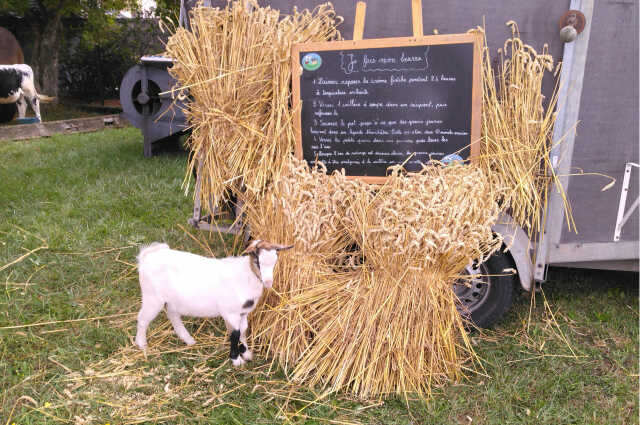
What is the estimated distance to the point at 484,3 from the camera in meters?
2.81

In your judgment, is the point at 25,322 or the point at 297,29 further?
the point at 25,322

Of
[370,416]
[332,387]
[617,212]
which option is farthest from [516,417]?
[617,212]

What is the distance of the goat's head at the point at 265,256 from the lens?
238 cm

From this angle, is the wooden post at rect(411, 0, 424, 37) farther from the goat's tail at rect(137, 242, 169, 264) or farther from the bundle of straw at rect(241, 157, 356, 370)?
the goat's tail at rect(137, 242, 169, 264)

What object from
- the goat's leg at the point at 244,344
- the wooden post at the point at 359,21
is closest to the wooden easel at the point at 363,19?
the wooden post at the point at 359,21

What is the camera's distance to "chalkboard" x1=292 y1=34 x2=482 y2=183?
2711mm

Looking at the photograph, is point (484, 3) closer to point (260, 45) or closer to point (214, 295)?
point (260, 45)

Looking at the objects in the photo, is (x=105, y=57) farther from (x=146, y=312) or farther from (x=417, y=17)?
(x=417, y=17)

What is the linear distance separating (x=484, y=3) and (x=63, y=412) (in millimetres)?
3289

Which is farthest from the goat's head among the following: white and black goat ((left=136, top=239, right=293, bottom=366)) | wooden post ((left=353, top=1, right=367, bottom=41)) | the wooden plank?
the wooden plank

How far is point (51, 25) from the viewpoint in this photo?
12.8 metres

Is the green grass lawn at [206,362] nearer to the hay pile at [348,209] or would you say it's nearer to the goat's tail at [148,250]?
the hay pile at [348,209]

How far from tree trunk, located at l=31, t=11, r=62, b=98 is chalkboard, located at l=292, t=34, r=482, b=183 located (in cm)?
1283

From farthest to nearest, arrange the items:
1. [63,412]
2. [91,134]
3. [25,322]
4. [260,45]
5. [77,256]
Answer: [91,134]
[77,256]
[25,322]
[260,45]
[63,412]
